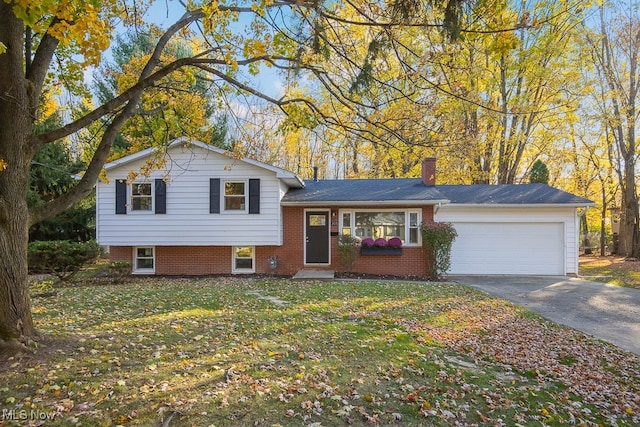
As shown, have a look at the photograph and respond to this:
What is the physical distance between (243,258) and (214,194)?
2607mm

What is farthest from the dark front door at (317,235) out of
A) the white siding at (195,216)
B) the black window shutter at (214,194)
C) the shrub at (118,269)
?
the shrub at (118,269)

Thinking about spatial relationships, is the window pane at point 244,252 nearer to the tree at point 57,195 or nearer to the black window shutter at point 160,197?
the black window shutter at point 160,197

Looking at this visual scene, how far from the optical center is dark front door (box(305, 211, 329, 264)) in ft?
45.3

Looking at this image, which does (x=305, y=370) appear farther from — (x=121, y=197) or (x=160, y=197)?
(x=121, y=197)

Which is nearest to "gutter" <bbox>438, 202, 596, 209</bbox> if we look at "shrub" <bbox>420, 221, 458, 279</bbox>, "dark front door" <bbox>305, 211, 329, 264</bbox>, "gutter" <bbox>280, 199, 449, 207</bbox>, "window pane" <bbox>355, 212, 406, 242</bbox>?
"gutter" <bbox>280, 199, 449, 207</bbox>

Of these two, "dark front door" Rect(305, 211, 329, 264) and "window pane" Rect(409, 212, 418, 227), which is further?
"dark front door" Rect(305, 211, 329, 264)

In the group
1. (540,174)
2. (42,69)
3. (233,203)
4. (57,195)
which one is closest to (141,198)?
(233,203)

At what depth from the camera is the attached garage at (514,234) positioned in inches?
534

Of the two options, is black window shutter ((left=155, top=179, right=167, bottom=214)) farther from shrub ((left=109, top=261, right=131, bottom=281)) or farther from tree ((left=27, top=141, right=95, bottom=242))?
tree ((left=27, top=141, right=95, bottom=242))

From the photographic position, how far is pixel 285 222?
538 inches

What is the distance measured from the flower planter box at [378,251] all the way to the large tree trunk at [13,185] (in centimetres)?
1042

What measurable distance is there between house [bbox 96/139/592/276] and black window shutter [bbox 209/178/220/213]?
35mm

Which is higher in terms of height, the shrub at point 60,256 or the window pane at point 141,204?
the window pane at point 141,204

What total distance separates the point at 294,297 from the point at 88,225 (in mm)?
14451
